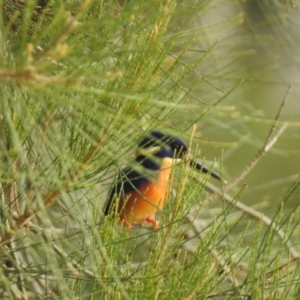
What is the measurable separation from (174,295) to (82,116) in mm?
259

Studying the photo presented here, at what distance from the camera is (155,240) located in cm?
107

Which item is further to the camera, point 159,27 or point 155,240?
point 155,240

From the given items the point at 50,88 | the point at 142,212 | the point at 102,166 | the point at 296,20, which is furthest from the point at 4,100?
the point at 142,212

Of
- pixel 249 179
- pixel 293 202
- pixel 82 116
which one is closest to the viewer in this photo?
pixel 82 116

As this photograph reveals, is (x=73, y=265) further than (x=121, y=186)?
Yes

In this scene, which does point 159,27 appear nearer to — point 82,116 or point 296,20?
point 82,116

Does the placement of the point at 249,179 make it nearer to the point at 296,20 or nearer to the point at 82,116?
the point at 296,20

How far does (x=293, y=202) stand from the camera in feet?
6.55

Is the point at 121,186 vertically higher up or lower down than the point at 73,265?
higher up

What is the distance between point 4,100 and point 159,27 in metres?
0.19

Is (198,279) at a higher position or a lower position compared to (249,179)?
higher

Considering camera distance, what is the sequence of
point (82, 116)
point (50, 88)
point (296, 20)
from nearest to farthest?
point (50, 88), point (82, 116), point (296, 20)

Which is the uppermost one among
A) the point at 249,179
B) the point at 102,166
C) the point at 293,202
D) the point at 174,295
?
the point at 102,166

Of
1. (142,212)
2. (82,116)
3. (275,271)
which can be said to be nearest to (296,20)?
(142,212)
